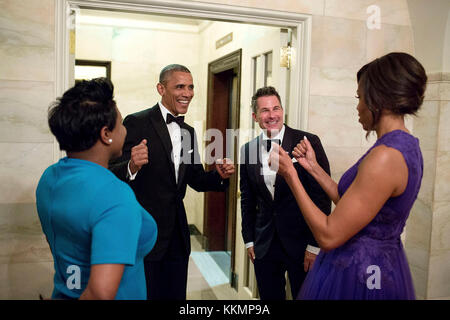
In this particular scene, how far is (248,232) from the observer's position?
92.2 inches

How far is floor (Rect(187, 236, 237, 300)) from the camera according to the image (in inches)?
137

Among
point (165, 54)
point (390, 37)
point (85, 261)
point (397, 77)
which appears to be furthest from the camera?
point (165, 54)

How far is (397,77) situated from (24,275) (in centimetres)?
205

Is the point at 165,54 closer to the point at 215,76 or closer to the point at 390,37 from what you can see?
the point at 215,76

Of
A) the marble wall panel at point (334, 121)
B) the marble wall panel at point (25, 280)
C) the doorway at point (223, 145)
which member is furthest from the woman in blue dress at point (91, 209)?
the doorway at point (223, 145)

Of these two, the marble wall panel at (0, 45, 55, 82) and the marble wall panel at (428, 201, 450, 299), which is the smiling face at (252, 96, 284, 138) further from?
the marble wall panel at (428, 201, 450, 299)

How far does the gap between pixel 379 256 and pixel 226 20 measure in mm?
1672

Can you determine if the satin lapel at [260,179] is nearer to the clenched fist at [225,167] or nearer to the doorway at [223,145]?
the clenched fist at [225,167]

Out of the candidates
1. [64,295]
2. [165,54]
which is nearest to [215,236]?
[165,54]

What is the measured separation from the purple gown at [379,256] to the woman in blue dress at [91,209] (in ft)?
2.26

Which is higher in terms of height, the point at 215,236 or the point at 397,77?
the point at 397,77

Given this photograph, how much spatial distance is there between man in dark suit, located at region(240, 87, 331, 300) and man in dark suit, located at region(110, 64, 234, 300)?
0.22 m
